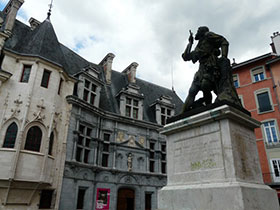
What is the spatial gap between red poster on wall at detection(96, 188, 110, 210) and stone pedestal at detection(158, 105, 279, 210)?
12.7 m

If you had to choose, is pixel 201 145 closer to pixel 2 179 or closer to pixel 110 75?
pixel 2 179

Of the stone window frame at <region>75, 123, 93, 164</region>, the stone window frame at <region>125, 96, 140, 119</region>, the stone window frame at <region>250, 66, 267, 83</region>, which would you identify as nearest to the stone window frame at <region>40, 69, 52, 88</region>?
the stone window frame at <region>75, 123, 93, 164</region>

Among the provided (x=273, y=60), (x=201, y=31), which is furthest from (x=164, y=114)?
(x=201, y=31)

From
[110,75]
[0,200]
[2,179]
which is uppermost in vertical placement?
[110,75]

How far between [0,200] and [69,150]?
4.78 metres

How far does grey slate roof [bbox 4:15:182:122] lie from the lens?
49.7 ft

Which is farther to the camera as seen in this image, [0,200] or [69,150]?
[69,150]

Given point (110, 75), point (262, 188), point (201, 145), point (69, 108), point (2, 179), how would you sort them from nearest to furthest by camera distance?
point (262, 188) < point (201, 145) < point (2, 179) < point (69, 108) < point (110, 75)

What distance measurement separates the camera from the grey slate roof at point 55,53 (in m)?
15.1

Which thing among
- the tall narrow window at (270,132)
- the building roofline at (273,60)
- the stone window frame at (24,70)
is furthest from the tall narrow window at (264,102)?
the stone window frame at (24,70)

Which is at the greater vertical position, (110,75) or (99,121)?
(110,75)

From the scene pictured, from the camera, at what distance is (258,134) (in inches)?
779

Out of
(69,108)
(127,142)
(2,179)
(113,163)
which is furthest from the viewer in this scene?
(127,142)

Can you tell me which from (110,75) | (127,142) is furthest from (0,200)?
(110,75)
